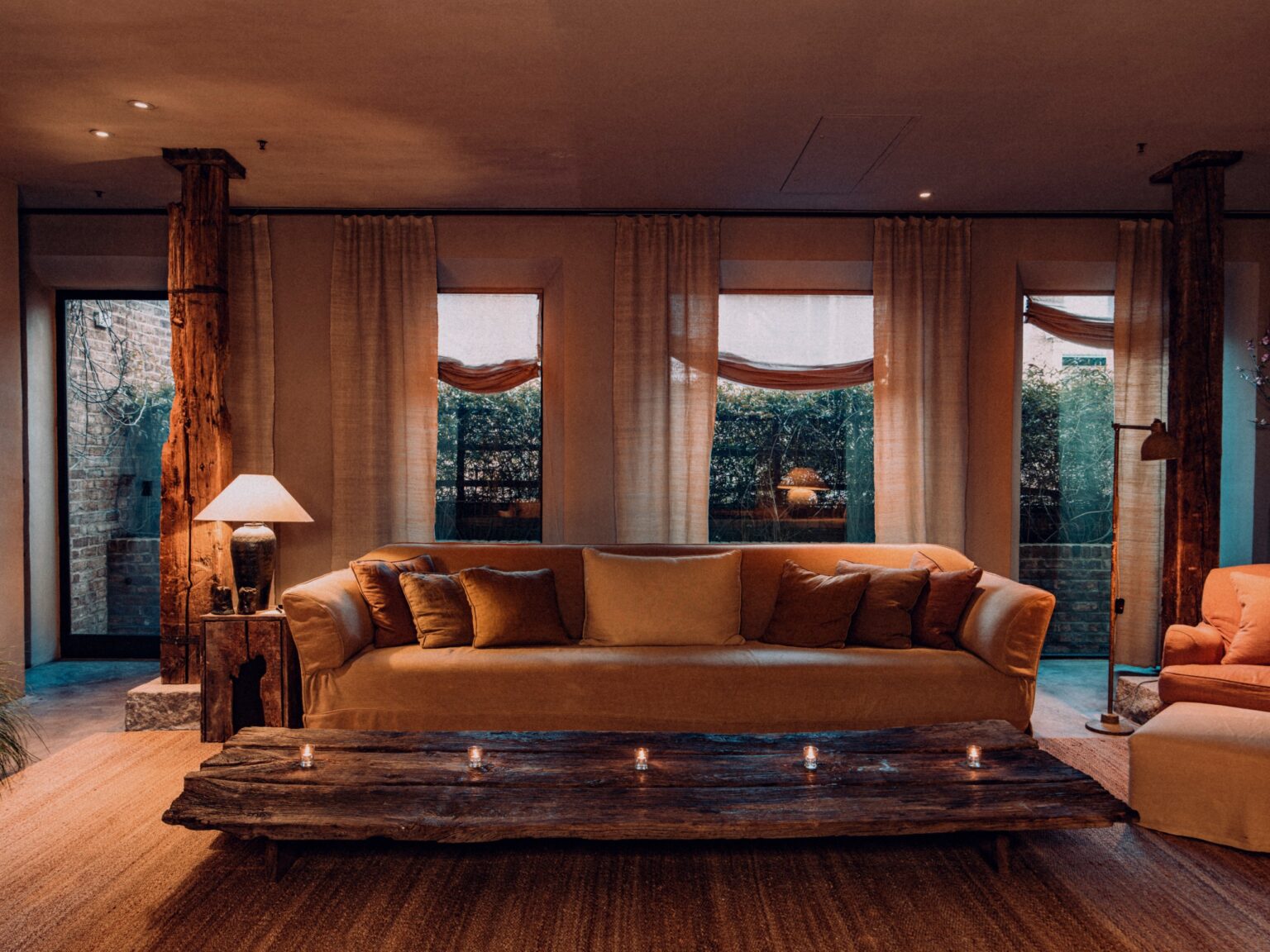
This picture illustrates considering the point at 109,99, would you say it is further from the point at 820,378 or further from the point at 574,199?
the point at 820,378

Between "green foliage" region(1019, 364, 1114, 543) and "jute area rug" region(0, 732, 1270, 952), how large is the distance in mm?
2955

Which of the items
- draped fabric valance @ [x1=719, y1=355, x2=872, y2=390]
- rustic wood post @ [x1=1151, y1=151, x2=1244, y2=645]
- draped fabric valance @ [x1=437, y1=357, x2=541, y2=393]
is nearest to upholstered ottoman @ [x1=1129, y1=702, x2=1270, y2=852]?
rustic wood post @ [x1=1151, y1=151, x2=1244, y2=645]

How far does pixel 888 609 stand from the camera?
367 centimetres

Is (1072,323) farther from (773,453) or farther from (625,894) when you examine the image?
(625,894)

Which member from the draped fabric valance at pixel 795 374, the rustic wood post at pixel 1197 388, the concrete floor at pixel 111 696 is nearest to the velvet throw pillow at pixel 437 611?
the concrete floor at pixel 111 696

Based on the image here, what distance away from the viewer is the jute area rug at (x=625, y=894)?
216cm

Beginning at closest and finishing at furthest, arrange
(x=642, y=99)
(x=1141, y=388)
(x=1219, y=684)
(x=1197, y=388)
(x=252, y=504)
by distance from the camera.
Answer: (x=1219, y=684) → (x=642, y=99) → (x=252, y=504) → (x=1197, y=388) → (x=1141, y=388)

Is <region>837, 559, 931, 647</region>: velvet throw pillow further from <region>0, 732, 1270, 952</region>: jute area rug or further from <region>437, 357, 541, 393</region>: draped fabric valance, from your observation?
<region>437, 357, 541, 393</region>: draped fabric valance

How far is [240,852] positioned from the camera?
8.62ft

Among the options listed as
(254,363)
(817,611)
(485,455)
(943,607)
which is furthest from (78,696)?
(943,607)

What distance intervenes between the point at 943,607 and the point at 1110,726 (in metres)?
1.05

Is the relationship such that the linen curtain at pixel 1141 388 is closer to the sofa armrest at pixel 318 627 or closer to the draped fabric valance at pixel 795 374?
the draped fabric valance at pixel 795 374

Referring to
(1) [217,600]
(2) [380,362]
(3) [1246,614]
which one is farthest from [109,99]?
(3) [1246,614]

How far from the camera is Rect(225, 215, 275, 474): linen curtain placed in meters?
4.98
